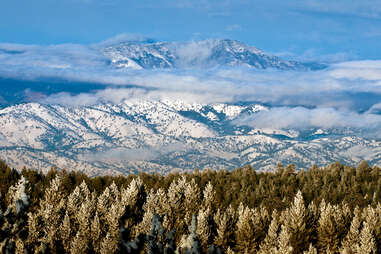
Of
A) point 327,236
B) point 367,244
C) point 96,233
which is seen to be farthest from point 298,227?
point 96,233

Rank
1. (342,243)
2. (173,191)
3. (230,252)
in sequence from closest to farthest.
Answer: (230,252), (342,243), (173,191)

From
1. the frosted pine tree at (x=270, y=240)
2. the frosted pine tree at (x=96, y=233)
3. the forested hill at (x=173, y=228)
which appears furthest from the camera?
the frosted pine tree at (x=96, y=233)

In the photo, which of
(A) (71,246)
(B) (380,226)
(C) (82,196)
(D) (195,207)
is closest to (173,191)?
(D) (195,207)

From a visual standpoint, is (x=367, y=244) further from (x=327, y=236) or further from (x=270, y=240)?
(x=270, y=240)

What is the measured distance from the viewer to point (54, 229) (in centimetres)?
13650

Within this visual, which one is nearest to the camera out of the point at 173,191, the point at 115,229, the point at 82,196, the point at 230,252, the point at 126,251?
the point at 126,251

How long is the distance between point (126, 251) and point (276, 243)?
37.3 meters

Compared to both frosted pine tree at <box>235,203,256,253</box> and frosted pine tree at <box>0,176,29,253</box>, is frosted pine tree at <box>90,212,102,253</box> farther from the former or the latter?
frosted pine tree at <box>235,203,256,253</box>

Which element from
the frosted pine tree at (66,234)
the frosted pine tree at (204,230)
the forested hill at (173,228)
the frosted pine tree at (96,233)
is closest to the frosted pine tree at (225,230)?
the forested hill at (173,228)

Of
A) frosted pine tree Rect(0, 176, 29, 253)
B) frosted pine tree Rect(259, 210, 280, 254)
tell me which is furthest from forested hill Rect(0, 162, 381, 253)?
frosted pine tree Rect(0, 176, 29, 253)

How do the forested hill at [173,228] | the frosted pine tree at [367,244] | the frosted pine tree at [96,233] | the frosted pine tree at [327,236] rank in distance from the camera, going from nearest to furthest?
the frosted pine tree at [367,244]
the forested hill at [173,228]
the frosted pine tree at [327,236]
the frosted pine tree at [96,233]

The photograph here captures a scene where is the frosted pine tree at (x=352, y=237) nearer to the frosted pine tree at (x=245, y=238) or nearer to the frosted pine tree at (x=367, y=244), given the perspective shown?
the frosted pine tree at (x=367, y=244)

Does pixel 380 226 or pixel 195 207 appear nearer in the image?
pixel 380 226

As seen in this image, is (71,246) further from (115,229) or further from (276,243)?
(276,243)
